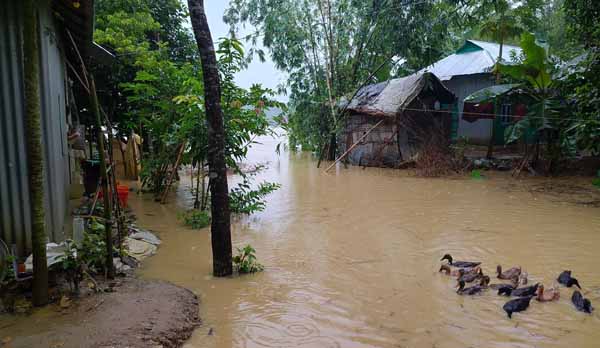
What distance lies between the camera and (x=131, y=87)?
Answer: 7898 millimetres

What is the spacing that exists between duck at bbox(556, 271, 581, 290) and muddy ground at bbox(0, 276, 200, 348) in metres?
3.69

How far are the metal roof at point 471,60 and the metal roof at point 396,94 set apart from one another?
→ 1572mm

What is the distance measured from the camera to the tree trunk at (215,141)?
407 cm

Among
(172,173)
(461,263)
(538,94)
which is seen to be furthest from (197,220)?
(538,94)

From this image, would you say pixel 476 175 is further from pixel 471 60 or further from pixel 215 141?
pixel 215 141

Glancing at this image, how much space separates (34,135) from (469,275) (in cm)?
414

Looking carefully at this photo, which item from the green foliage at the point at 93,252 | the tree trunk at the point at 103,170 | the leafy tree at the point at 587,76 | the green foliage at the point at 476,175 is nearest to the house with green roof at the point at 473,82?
the green foliage at the point at 476,175

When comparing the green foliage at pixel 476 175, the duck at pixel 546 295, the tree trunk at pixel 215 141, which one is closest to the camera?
the duck at pixel 546 295

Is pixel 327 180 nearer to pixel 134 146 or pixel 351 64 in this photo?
pixel 134 146

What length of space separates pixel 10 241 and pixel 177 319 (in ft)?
5.78

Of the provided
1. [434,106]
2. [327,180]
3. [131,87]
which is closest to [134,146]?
[131,87]

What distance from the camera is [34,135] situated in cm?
301

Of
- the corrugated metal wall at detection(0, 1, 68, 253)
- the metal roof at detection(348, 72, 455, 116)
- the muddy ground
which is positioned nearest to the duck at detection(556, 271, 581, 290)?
the muddy ground

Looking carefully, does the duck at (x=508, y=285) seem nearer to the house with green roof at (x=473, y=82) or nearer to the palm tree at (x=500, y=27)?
the palm tree at (x=500, y=27)
